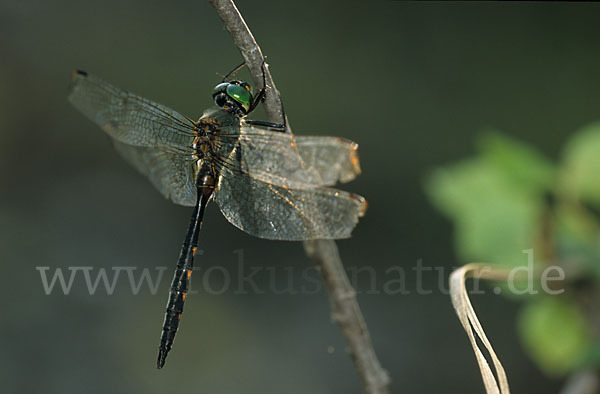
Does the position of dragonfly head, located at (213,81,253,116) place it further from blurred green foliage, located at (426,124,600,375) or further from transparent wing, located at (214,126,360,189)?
blurred green foliage, located at (426,124,600,375)

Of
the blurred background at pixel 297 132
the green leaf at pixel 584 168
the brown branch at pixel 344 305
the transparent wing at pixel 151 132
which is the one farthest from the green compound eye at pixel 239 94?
the blurred background at pixel 297 132

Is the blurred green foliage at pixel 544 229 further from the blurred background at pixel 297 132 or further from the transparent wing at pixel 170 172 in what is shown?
the blurred background at pixel 297 132

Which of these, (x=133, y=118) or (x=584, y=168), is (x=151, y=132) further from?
(x=584, y=168)

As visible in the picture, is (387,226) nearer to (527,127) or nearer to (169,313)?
(527,127)

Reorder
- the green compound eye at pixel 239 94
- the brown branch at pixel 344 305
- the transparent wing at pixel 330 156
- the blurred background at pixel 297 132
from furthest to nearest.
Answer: the blurred background at pixel 297 132
the green compound eye at pixel 239 94
the transparent wing at pixel 330 156
the brown branch at pixel 344 305

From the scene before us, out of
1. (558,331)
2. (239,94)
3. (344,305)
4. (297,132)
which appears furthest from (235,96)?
(297,132)
